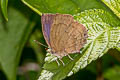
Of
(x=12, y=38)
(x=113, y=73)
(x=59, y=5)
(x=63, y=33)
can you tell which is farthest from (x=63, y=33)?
(x=113, y=73)

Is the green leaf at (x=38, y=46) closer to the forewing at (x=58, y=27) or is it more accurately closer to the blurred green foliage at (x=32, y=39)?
the blurred green foliage at (x=32, y=39)

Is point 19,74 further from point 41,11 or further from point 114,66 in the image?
point 41,11

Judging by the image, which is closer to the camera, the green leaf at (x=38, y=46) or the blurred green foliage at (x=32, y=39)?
the blurred green foliage at (x=32, y=39)

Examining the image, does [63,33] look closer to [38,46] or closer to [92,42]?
[92,42]

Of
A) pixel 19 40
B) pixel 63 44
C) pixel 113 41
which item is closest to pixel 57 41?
pixel 63 44

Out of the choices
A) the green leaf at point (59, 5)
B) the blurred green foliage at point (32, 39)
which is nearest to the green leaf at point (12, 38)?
the blurred green foliage at point (32, 39)

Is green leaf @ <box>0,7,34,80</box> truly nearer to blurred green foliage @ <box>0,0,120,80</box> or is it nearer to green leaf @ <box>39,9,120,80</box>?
blurred green foliage @ <box>0,0,120,80</box>
